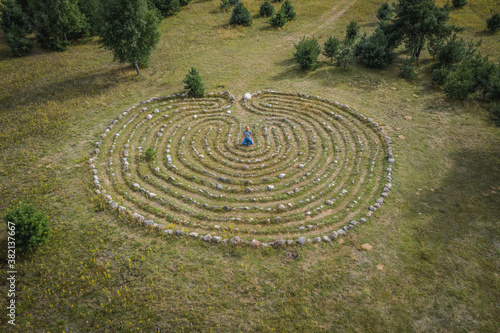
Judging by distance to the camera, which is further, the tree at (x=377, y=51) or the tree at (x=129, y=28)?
the tree at (x=377, y=51)

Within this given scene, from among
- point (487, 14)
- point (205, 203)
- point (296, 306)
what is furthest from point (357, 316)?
point (487, 14)

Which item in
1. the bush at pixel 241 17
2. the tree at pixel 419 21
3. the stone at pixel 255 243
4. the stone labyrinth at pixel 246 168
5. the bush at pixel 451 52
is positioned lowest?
the stone at pixel 255 243

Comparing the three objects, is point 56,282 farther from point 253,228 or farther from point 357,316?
point 357,316

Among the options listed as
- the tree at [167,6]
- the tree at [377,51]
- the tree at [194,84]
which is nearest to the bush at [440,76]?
the tree at [377,51]

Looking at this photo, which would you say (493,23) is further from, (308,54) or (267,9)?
(267,9)

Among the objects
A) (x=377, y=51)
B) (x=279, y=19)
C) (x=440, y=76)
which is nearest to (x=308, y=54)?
(x=377, y=51)

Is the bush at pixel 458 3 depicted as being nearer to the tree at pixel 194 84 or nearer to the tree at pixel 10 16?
the tree at pixel 194 84

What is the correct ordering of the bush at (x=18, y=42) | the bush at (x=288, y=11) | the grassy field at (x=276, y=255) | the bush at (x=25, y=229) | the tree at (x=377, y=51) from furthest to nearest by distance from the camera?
1. the bush at (x=288, y=11)
2. the bush at (x=18, y=42)
3. the tree at (x=377, y=51)
4. the bush at (x=25, y=229)
5. the grassy field at (x=276, y=255)

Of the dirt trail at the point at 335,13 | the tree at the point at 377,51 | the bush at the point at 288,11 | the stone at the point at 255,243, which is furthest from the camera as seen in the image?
the bush at the point at 288,11
